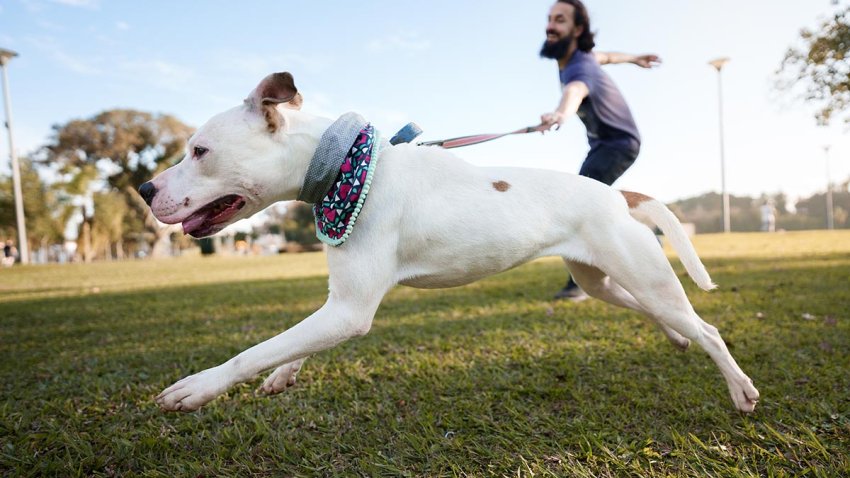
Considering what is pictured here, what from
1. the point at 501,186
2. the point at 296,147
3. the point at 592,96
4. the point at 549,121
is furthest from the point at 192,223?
the point at 592,96

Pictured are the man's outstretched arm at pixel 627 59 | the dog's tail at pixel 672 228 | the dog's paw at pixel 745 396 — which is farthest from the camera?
the man's outstretched arm at pixel 627 59

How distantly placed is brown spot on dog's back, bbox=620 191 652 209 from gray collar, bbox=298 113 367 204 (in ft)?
4.58

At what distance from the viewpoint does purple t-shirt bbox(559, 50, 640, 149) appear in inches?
138

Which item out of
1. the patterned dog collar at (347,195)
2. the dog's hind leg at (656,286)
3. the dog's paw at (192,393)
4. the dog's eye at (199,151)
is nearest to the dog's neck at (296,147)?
the patterned dog collar at (347,195)

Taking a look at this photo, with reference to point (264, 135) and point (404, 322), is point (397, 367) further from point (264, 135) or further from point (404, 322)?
point (264, 135)

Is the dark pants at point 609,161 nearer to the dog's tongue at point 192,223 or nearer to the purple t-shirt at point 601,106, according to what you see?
the purple t-shirt at point 601,106

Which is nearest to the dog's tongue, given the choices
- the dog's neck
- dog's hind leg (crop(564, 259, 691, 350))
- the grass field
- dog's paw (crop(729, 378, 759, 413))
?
the dog's neck

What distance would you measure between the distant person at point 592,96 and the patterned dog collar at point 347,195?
1.99m

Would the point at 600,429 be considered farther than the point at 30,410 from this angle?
No

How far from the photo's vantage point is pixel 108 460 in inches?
85.2

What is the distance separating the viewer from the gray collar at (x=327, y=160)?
203 centimetres

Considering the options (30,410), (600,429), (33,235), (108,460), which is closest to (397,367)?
(600,429)

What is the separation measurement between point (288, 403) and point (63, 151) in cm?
4431

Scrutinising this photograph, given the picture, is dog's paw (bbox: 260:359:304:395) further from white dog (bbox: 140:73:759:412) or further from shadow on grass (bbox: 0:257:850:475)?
shadow on grass (bbox: 0:257:850:475)
